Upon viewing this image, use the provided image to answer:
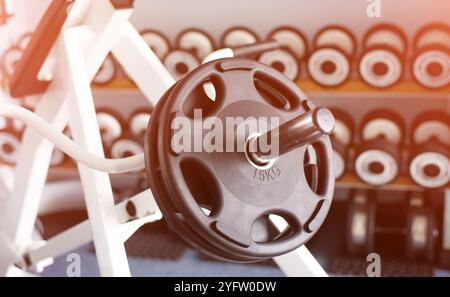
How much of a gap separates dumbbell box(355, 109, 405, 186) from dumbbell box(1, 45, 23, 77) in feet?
3.87

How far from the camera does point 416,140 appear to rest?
1.76m

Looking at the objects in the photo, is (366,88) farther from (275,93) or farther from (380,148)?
(275,93)

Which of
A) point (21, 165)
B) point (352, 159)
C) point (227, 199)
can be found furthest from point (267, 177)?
point (352, 159)

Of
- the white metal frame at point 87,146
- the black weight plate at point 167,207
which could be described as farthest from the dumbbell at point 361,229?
the black weight plate at point 167,207

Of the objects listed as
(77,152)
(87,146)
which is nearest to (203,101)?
(77,152)

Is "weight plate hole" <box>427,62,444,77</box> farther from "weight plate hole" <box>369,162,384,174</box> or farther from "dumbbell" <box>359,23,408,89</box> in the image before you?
Result: "weight plate hole" <box>369,162,384,174</box>

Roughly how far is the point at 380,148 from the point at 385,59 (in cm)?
26

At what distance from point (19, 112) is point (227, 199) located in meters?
0.36

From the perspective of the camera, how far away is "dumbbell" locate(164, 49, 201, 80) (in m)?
1.84

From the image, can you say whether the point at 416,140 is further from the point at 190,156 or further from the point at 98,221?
the point at 190,156

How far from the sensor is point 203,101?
700 millimetres

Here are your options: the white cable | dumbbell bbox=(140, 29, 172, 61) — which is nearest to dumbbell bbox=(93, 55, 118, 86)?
dumbbell bbox=(140, 29, 172, 61)

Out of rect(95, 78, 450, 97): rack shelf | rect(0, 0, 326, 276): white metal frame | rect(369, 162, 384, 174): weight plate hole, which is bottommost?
rect(369, 162, 384, 174): weight plate hole

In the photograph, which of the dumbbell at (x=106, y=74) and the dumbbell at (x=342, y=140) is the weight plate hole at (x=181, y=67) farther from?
→ the dumbbell at (x=342, y=140)
